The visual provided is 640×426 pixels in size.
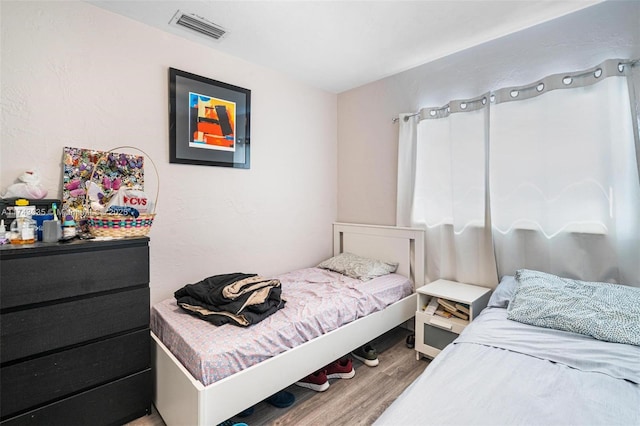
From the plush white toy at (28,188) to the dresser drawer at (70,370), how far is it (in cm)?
84

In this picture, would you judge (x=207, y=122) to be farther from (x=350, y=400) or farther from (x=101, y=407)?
(x=350, y=400)

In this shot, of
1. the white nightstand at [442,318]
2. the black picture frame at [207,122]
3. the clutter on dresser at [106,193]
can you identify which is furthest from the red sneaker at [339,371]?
the black picture frame at [207,122]

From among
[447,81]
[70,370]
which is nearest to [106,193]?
[70,370]

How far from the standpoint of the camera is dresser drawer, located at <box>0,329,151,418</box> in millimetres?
1335

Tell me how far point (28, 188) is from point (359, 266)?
90.9 inches

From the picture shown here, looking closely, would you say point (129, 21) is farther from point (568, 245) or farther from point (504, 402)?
point (568, 245)

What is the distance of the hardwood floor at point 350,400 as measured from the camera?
67.7 inches

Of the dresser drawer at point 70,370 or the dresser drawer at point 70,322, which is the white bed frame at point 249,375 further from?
the dresser drawer at point 70,322

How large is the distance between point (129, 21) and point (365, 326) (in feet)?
8.70

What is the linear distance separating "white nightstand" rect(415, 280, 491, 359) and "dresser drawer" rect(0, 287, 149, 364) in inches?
75.8

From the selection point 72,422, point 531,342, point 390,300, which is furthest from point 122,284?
point 531,342

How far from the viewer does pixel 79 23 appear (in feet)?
5.95

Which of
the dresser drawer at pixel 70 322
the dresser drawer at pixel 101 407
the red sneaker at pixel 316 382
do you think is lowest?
the red sneaker at pixel 316 382

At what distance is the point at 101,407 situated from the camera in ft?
5.12
